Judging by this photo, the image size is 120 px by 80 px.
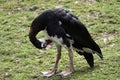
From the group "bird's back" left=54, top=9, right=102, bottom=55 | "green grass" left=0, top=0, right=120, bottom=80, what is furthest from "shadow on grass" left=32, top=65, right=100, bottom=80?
"bird's back" left=54, top=9, right=102, bottom=55

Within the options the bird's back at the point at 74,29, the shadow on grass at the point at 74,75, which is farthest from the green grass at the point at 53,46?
the bird's back at the point at 74,29

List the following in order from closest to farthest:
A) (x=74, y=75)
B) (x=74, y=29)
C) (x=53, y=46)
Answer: (x=74, y=29)
(x=74, y=75)
(x=53, y=46)

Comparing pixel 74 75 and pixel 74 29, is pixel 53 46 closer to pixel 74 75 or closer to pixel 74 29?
pixel 74 75

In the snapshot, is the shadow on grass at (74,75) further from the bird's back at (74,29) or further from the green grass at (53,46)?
the bird's back at (74,29)

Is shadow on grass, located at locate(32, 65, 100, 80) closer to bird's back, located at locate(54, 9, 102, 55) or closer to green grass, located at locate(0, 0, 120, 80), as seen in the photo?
green grass, located at locate(0, 0, 120, 80)

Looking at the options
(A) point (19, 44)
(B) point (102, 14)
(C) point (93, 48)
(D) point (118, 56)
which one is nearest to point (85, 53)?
(C) point (93, 48)

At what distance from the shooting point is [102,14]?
1109 cm

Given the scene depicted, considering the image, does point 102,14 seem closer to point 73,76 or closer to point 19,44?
point 19,44

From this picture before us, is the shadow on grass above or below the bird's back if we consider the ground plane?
below

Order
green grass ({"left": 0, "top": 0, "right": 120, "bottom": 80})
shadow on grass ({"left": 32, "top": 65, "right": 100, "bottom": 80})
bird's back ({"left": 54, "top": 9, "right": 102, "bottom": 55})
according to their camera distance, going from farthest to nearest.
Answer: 1. green grass ({"left": 0, "top": 0, "right": 120, "bottom": 80})
2. shadow on grass ({"left": 32, "top": 65, "right": 100, "bottom": 80})
3. bird's back ({"left": 54, "top": 9, "right": 102, "bottom": 55})

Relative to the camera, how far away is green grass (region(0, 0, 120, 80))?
786 cm

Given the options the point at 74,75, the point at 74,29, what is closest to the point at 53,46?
the point at 74,75

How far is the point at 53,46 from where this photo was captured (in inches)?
374

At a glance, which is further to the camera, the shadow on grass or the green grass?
the green grass
